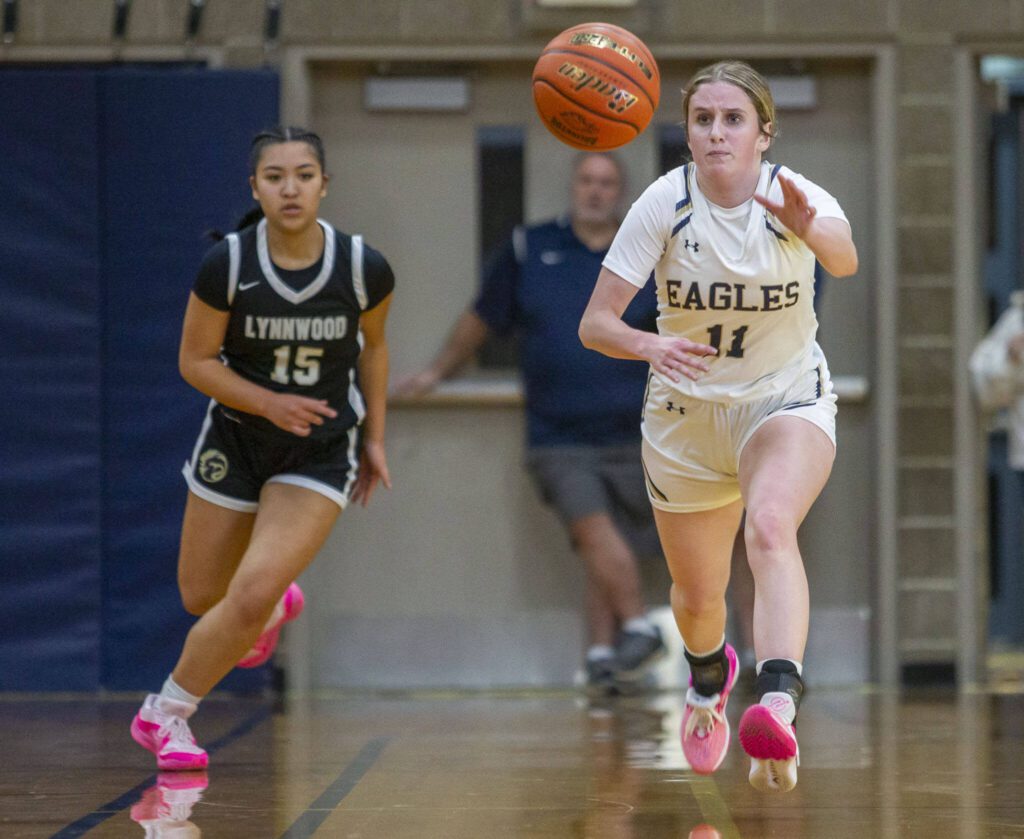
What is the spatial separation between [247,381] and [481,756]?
Result: 132 centimetres

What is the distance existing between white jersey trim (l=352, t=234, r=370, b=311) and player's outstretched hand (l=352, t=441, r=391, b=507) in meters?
0.43

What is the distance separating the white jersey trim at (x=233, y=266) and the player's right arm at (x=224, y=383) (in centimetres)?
7

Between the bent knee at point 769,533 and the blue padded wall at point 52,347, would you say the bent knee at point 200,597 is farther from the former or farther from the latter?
the blue padded wall at point 52,347

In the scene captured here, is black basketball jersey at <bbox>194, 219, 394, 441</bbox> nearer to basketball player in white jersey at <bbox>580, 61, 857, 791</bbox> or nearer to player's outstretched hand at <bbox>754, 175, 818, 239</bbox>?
basketball player in white jersey at <bbox>580, 61, 857, 791</bbox>

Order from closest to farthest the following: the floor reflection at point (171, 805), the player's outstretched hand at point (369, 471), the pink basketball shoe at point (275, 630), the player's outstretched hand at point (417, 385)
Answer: the floor reflection at point (171, 805) < the player's outstretched hand at point (369, 471) < the pink basketball shoe at point (275, 630) < the player's outstretched hand at point (417, 385)

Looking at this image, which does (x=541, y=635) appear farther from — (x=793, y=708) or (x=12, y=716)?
(x=793, y=708)

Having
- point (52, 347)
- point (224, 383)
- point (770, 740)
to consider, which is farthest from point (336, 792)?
point (52, 347)

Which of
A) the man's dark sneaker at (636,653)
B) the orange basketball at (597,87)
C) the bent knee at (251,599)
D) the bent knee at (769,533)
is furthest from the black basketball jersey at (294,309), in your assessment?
the man's dark sneaker at (636,653)

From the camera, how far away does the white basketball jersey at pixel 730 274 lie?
4.02 meters

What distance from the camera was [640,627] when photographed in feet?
22.7

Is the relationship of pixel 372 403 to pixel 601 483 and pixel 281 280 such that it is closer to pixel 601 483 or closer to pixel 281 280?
pixel 281 280

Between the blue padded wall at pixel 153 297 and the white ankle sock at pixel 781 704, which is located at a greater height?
the blue padded wall at pixel 153 297

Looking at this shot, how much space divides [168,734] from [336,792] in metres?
0.67

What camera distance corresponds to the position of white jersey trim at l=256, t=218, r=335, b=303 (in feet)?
15.4
